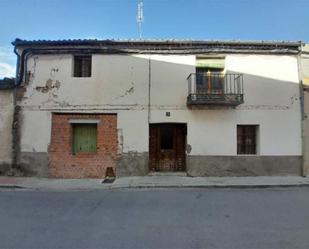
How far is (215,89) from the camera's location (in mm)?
14594

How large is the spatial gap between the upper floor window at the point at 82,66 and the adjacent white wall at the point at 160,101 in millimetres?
Result: 359

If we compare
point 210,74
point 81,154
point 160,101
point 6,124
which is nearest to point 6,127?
point 6,124

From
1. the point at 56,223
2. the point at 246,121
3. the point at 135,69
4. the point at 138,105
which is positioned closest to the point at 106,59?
the point at 135,69

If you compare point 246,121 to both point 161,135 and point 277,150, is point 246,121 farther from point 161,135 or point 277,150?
point 161,135

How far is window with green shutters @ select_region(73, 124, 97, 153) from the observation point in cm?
1467

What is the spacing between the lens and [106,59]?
1457cm

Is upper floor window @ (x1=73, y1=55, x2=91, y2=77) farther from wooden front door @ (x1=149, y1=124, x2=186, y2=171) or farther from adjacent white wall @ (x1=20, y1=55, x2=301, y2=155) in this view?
wooden front door @ (x1=149, y1=124, x2=186, y2=171)

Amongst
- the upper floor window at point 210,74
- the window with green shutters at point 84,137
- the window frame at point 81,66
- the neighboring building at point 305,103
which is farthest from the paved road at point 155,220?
the window frame at point 81,66

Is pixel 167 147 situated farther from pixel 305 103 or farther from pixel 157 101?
pixel 305 103

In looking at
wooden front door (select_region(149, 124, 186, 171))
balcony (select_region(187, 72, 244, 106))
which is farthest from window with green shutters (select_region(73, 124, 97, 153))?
balcony (select_region(187, 72, 244, 106))

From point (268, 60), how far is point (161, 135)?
18.1 feet

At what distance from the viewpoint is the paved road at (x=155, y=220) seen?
5613 millimetres

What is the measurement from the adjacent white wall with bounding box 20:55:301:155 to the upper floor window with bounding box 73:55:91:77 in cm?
36

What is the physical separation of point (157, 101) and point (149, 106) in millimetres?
389
